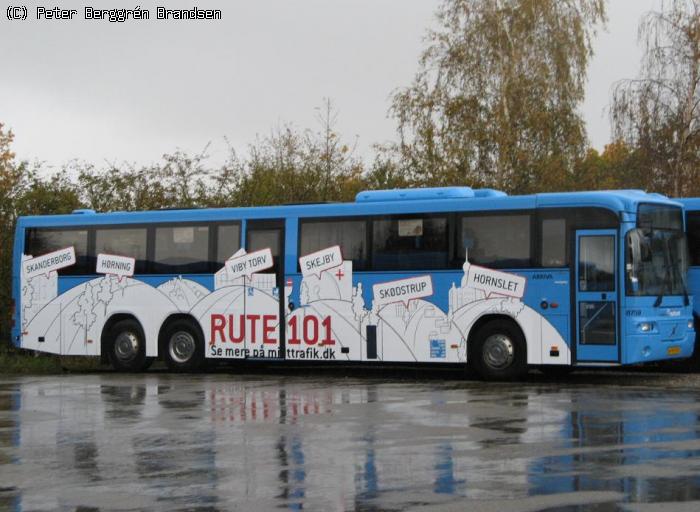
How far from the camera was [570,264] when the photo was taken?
21.8m

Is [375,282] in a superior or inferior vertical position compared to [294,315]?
superior

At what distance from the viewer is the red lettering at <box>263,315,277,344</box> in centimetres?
2505

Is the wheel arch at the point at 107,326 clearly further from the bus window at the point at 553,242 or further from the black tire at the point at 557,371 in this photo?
the bus window at the point at 553,242

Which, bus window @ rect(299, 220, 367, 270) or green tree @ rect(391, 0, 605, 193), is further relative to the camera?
green tree @ rect(391, 0, 605, 193)

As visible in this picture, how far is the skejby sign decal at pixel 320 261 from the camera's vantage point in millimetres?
24469

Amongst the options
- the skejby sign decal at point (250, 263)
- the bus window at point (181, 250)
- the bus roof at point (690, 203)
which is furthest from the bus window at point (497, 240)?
the bus window at point (181, 250)

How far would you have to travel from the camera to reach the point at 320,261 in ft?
80.9

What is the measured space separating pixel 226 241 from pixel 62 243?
4.01 m

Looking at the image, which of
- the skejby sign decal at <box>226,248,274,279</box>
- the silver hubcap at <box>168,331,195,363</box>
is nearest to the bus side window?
the skejby sign decal at <box>226,248,274,279</box>

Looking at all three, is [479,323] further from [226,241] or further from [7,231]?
[7,231]

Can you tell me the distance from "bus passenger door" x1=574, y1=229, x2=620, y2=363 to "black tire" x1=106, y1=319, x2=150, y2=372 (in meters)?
9.17

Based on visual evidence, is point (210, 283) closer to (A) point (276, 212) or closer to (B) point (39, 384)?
(A) point (276, 212)

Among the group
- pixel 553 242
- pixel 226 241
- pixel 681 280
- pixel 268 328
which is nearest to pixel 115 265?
pixel 226 241

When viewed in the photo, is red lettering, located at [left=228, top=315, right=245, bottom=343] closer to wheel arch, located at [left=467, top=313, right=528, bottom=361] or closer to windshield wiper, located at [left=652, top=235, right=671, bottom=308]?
wheel arch, located at [left=467, top=313, right=528, bottom=361]
